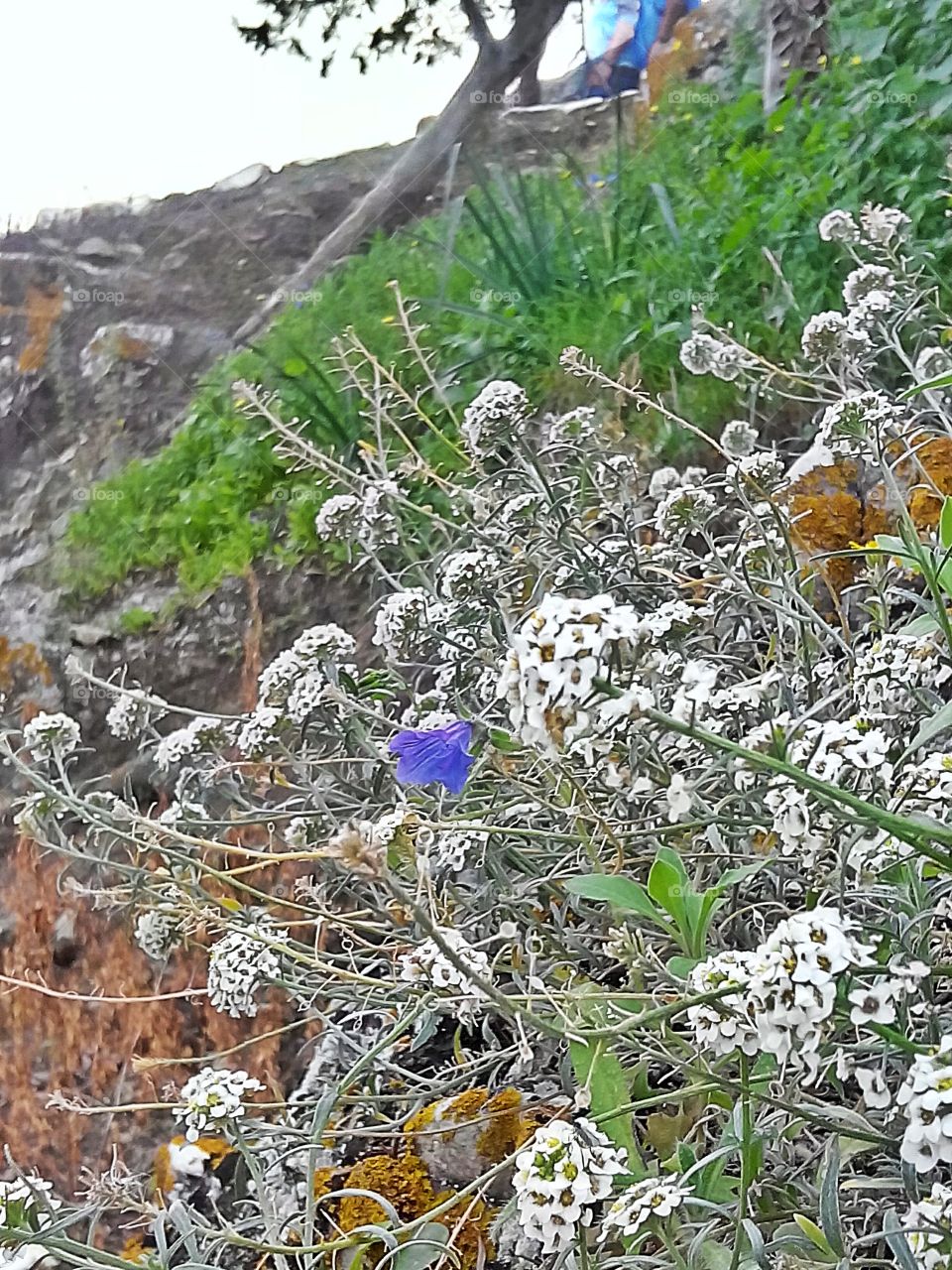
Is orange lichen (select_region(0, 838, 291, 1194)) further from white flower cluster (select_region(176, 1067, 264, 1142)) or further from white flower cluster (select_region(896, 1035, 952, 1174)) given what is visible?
white flower cluster (select_region(896, 1035, 952, 1174))

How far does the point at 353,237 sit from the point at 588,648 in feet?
3.60

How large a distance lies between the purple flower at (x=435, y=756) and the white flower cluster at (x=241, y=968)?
0.36 feet

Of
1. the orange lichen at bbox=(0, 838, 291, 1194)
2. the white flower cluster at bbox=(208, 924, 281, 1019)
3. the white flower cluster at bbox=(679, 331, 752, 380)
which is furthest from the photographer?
the orange lichen at bbox=(0, 838, 291, 1194)

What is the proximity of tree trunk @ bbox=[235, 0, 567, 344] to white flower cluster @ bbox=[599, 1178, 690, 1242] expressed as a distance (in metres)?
1.12

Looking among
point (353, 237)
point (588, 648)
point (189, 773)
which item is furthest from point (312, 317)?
point (588, 648)

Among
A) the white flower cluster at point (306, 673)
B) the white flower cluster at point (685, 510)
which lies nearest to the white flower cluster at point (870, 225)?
the white flower cluster at point (685, 510)

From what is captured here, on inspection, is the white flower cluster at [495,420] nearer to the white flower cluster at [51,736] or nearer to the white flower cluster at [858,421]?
the white flower cluster at [858,421]

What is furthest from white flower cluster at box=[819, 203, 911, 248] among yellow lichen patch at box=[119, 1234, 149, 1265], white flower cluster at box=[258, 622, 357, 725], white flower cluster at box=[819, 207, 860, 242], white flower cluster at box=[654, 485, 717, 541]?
yellow lichen patch at box=[119, 1234, 149, 1265]

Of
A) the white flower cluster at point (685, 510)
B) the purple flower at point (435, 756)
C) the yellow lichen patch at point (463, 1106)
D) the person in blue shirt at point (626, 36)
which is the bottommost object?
the yellow lichen patch at point (463, 1106)

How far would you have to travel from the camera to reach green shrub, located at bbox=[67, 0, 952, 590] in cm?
103

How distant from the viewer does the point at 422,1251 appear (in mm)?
453

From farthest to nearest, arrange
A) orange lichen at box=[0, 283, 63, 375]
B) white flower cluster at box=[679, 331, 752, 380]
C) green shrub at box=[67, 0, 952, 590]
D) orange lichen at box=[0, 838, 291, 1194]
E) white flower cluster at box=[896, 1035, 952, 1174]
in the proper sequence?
1. orange lichen at box=[0, 283, 63, 375]
2. green shrub at box=[67, 0, 952, 590]
3. orange lichen at box=[0, 838, 291, 1194]
4. white flower cluster at box=[679, 331, 752, 380]
5. white flower cluster at box=[896, 1035, 952, 1174]

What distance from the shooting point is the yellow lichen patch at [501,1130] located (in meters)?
0.60

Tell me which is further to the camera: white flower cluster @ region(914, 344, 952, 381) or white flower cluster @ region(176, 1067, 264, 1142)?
white flower cluster @ region(914, 344, 952, 381)
